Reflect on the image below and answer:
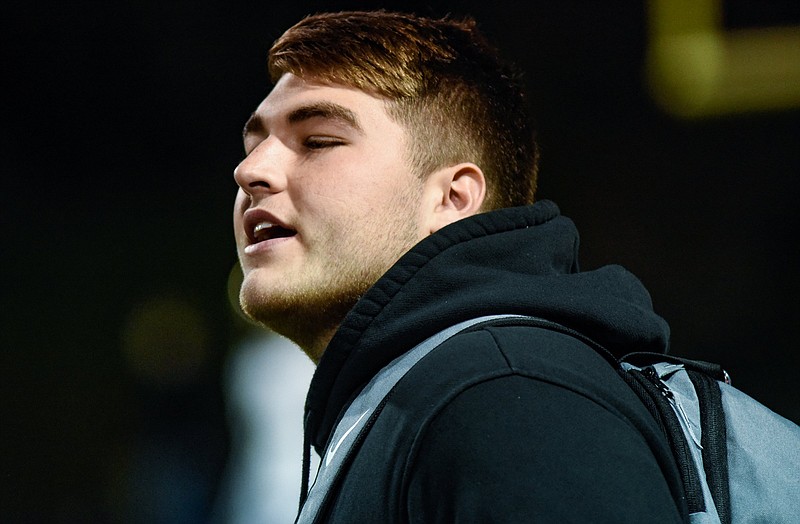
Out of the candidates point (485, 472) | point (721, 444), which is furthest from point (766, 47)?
point (485, 472)

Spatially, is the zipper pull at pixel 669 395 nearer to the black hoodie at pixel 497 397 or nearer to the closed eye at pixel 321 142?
the black hoodie at pixel 497 397

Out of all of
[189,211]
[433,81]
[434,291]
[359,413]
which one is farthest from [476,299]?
[189,211]

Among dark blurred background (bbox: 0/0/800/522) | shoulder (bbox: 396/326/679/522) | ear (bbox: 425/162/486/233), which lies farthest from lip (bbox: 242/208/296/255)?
dark blurred background (bbox: 0/0/800/522)

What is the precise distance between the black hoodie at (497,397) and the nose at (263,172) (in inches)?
13.6

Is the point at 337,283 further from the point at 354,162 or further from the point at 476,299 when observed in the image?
the point at 476,299

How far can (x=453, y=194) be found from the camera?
1546 mm

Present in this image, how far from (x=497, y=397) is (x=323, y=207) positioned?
0.62 meters

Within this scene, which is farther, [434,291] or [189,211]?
[189,211]

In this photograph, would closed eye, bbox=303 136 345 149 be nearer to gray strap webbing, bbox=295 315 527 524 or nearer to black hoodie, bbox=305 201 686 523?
black hoodie, bbox=305 201 686 523

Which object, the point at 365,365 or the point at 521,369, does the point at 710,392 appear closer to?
the point at 521,369

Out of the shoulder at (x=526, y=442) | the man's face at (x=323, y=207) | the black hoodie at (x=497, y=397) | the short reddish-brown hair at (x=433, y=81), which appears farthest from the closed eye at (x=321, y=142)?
the shoulder at (x=526, y=442)

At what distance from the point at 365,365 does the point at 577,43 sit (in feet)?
10.0

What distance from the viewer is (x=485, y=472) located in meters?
0.82

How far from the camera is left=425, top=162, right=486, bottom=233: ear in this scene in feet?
4.92
